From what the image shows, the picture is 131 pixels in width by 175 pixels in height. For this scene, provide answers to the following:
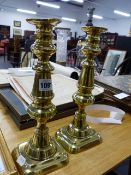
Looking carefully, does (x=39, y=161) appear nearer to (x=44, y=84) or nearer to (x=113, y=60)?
(x=44, y=84)

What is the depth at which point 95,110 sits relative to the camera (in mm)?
636

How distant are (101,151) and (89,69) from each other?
180 mm

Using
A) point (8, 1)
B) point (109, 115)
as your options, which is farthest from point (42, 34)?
point (8, 1)

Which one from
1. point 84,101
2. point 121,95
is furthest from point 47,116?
point 121,95

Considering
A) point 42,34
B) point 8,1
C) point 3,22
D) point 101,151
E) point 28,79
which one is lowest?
point 101,151

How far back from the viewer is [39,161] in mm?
352

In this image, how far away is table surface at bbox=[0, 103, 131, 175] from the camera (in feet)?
1.22

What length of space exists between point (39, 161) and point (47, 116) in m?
0.09

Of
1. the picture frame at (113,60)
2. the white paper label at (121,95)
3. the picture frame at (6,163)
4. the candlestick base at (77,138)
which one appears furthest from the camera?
the picture frame at (113,60)

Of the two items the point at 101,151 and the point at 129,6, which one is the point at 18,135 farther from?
the point at 129,6

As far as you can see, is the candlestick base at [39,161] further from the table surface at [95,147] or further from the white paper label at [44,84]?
→ the white paper label at [44,84]

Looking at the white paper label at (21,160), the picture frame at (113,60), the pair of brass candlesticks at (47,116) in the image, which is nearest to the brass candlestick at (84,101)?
the pair of brass candlesticks at (47,116)

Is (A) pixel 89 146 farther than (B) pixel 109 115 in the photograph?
No

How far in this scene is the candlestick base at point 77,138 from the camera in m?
0.42
